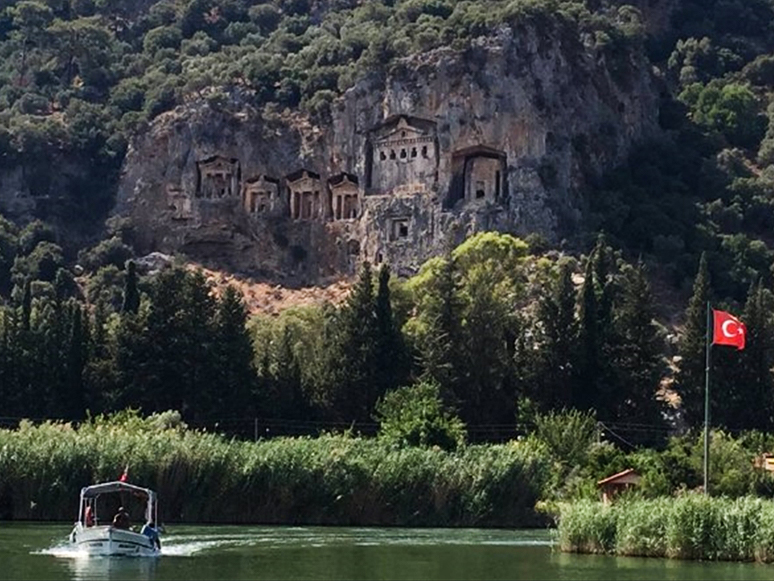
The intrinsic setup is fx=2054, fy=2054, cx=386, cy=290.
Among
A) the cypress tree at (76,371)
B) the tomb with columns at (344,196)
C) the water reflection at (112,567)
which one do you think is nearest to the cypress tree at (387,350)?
the cypress tree at (76,371)

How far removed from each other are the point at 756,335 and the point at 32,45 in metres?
79.5

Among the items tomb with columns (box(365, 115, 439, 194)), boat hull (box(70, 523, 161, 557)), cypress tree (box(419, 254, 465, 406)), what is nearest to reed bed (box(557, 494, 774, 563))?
boat hull (box(70, 523, 161, 557))

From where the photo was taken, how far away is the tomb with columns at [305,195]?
414 feet

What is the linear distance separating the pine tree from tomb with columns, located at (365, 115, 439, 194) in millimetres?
29006

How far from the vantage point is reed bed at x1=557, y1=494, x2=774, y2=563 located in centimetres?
5650

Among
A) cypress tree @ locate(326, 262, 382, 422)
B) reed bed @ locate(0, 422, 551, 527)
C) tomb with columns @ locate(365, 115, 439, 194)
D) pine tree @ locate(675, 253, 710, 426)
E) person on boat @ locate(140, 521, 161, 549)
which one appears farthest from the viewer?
tomb with columns @ locate(365, 115, 439, 194)

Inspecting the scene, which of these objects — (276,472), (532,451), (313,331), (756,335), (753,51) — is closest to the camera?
(276,472)

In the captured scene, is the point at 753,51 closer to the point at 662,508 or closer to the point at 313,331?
the point at 313,331

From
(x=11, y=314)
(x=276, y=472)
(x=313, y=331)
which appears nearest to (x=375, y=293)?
(x=313, y=331)

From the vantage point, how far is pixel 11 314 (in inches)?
3903

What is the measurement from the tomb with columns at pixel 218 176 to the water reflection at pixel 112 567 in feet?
233

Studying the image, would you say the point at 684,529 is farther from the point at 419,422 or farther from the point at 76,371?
the point at 76,371

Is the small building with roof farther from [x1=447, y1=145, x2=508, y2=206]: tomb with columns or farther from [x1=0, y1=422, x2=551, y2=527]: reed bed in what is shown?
[x1=447, y1=145, x2=508, y2=206]: tomb with columns

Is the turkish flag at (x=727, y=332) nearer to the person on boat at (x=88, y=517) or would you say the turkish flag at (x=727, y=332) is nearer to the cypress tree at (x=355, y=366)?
the person on boat at (x=88, y=517)
